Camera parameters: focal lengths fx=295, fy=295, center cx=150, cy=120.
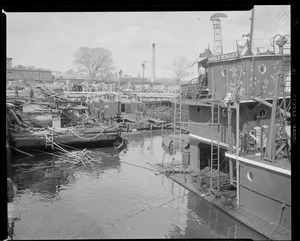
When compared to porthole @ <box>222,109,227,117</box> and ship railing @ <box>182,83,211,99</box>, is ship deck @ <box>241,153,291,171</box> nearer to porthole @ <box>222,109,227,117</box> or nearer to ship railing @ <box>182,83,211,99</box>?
porthole @ <box>222,109,227,117</box>

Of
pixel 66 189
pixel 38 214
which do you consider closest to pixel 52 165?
pixel 66 189

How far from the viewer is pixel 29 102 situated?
24.0 meters

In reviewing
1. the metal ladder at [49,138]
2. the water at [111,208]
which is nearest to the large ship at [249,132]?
the water at [111,208]

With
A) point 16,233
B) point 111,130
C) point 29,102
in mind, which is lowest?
point 16,233

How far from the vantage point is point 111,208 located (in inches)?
465

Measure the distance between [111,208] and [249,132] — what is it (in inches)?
249

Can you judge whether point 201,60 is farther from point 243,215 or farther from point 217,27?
point 243,215

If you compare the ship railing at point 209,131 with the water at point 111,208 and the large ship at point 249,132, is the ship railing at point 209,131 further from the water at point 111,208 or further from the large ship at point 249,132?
the water at point 111,208

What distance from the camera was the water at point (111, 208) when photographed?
9867mm

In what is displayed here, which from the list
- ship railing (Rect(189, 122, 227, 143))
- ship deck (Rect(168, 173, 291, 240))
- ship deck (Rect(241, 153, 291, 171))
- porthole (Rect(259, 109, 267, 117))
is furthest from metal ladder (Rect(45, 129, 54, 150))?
ship deck (Rect(241, 153, 291, 171))

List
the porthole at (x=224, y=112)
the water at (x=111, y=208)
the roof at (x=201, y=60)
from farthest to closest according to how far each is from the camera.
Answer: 1. the roof at (x=201, y=60)
2. the porthole at (x=224, y=112)
3. the water at (x=111, y=208)

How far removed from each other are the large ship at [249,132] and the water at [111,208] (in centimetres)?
94

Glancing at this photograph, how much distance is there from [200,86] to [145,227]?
27.3 feet
